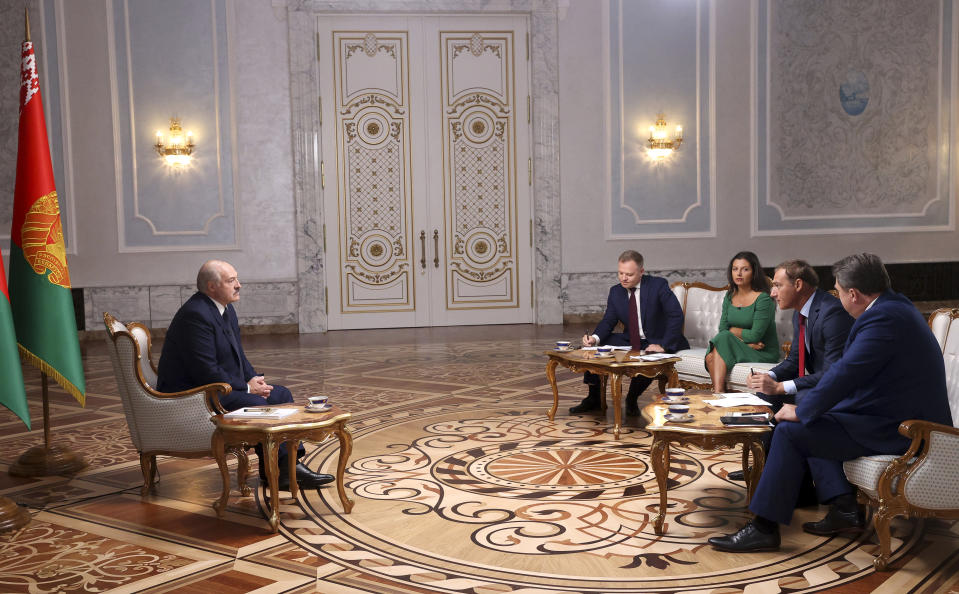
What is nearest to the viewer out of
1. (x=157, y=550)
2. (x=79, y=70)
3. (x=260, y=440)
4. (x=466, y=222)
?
(x=157, y=550)

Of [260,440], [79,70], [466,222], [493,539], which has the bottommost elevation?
[493,539]

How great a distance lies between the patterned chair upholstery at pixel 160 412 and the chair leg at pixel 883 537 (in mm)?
2604

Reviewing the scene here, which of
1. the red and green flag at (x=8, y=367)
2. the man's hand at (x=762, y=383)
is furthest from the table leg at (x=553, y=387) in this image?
the red and green flag at (x=8, y=367)

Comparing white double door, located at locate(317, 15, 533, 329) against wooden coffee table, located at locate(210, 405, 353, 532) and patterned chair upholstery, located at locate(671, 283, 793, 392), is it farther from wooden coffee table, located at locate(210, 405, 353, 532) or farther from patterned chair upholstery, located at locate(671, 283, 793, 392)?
wooden coffee table, located at locate(210, 405, 353, 532)

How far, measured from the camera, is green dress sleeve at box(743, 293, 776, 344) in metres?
5.39

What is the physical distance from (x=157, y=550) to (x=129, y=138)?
7.50m

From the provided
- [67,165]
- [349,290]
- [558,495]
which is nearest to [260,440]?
[558,495]

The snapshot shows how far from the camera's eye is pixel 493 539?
3.39 meters

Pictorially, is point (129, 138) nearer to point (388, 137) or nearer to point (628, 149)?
point (388, 137)

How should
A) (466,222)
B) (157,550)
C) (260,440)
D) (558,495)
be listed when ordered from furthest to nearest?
(466,222) → (558,495) → (260,440) → (157,550)

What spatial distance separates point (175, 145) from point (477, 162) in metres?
3.41

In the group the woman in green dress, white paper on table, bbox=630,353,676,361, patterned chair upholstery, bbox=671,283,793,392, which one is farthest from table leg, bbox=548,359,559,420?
the woman in green dress

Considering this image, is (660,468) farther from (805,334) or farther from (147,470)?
(147,470)

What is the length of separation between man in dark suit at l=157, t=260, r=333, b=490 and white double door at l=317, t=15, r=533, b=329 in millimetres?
6000
